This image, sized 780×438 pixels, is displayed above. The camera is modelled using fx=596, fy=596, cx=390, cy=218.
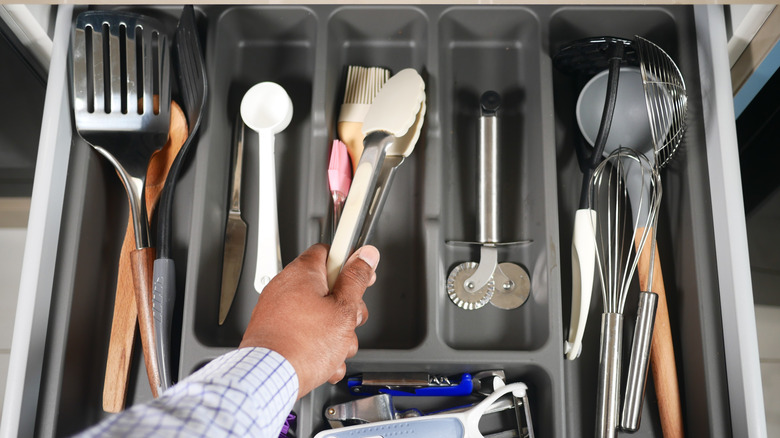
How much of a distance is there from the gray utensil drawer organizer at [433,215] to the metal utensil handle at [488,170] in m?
0.04

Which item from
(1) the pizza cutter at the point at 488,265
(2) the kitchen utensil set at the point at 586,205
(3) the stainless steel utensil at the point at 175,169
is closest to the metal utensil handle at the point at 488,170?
(1) the pizza cutter at the point at 488,265

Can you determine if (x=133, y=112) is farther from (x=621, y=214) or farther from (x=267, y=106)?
(x=621, y=214)

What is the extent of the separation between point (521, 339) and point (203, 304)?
16.1 inches

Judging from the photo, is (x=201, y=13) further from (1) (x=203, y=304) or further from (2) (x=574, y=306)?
(2) (x=574, y=306)

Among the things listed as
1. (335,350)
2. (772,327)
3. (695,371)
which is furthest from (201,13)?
(772,327)

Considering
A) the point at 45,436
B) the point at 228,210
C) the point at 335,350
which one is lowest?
the point at 45,436

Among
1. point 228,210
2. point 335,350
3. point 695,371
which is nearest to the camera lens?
point 335,350

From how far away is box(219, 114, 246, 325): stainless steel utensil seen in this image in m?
0.77

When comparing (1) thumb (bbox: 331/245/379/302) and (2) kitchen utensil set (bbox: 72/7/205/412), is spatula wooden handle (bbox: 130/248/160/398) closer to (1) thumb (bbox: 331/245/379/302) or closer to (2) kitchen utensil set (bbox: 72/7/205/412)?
(2) kitchen utensil set (bbox: 72/7/205/412)

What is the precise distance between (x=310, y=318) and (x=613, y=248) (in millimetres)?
430

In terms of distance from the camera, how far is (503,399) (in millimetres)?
719

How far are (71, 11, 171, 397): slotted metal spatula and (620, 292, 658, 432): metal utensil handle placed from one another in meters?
0.59

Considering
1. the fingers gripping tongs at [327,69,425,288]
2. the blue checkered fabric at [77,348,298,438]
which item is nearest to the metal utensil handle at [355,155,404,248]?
the fingers gripping tongs at [327,69,425,288]

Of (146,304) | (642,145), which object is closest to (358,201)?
(146,304)
